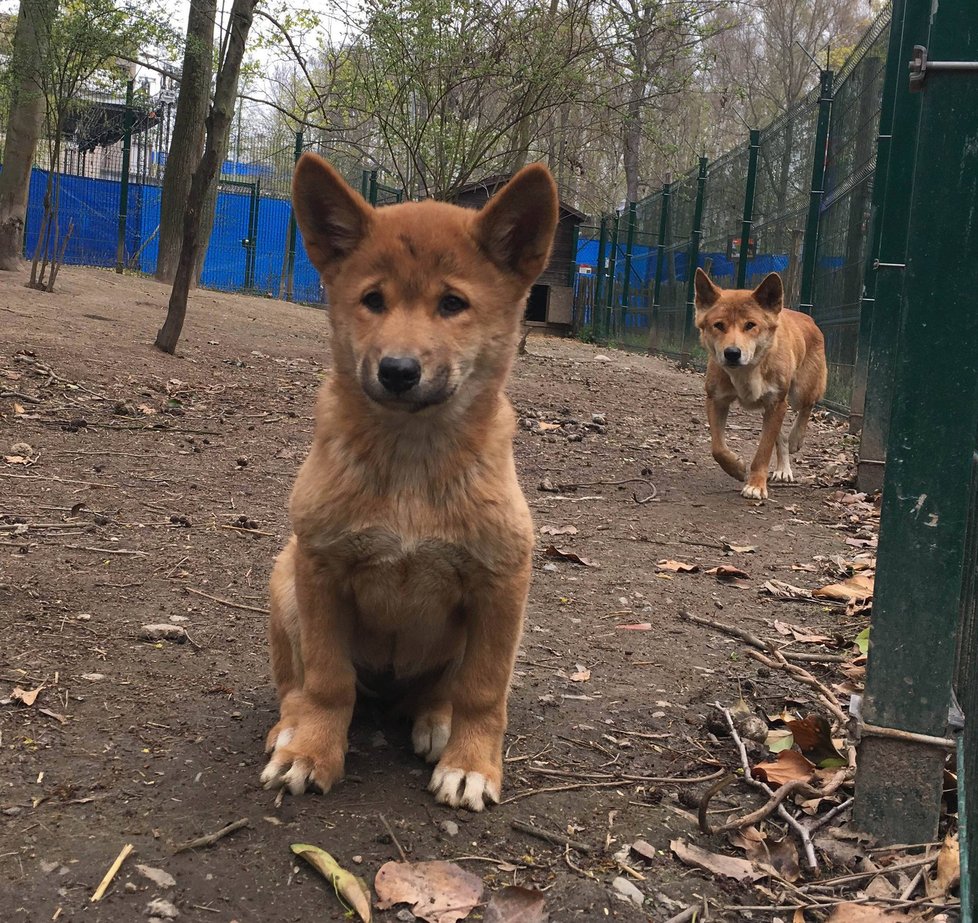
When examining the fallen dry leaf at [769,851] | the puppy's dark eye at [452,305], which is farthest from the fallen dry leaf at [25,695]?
the fallen dry leaf at [769,851]

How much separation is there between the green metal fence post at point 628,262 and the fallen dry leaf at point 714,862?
72.9ft

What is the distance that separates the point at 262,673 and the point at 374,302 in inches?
57.0

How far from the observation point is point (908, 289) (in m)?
2.37

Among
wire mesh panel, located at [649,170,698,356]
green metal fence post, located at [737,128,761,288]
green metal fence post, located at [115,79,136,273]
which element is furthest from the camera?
green metal fence post, located at [115,79,136,273]

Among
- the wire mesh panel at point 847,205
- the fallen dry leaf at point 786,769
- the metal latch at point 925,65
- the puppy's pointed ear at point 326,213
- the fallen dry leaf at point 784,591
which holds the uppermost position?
the wire mesh panel at point 847,205

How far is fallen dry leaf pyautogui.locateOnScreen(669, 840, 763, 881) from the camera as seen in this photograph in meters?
2.43

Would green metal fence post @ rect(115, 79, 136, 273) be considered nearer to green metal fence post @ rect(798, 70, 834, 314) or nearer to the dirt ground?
the dirt ground

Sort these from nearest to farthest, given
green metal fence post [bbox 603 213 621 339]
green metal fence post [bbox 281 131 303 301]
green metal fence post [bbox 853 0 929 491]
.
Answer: green metal fence post [bbox 853 0 929 491]
green metal fence post [bbox 281 131 303 301]
green metal fence post [bbox 603 213 621 339]

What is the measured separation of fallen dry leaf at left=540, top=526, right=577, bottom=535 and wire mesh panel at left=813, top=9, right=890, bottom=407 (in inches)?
220

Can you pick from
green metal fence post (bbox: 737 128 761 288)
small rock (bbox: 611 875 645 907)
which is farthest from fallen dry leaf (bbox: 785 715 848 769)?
green metal fence post (bbox: 737 128 761 288)

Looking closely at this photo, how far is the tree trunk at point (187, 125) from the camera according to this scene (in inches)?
A: 643

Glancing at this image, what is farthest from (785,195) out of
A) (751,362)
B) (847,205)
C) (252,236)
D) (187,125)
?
(252,236)

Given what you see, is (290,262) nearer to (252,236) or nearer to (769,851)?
(252,236)

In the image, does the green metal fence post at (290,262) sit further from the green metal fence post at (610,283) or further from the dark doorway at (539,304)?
the green metal fence post at (610,283)
